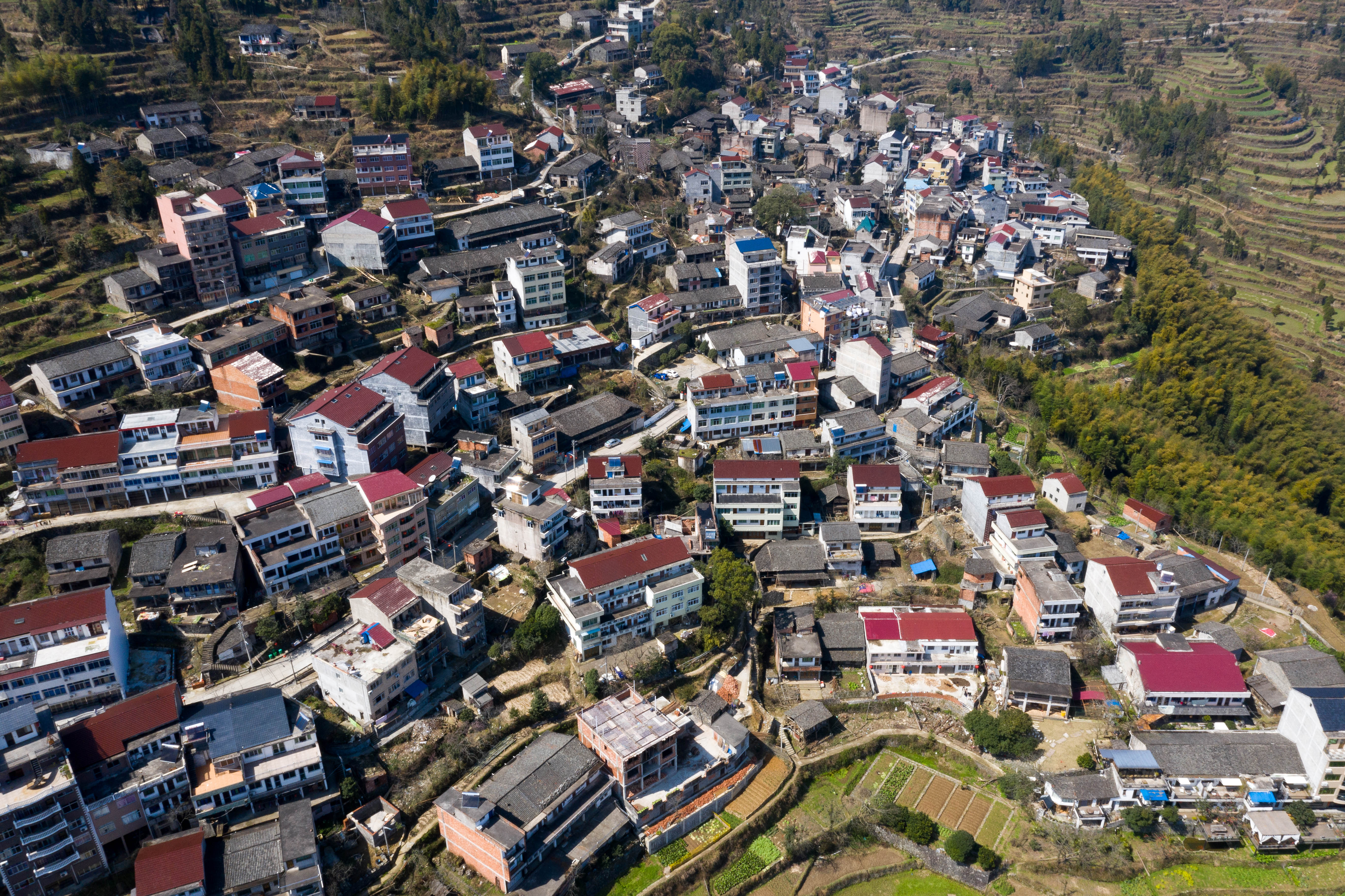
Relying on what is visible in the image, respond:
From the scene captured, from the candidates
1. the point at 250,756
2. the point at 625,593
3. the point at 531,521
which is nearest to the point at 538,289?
the point at 531,521

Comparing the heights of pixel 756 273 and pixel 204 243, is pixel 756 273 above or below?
below

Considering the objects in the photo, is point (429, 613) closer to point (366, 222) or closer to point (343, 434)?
point (343, 434)

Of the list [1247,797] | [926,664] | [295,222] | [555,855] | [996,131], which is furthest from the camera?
[996,131]

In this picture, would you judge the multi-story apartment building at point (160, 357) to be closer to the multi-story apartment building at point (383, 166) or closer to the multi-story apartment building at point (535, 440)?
the multi-story apartment building at point (535, 440)

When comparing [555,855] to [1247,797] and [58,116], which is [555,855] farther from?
[58,116]

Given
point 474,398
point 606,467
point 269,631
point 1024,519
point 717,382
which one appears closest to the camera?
point 269,631

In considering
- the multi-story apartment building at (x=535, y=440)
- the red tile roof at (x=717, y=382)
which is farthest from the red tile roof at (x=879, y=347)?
the multi-story apartment building at (x=535, y=440)

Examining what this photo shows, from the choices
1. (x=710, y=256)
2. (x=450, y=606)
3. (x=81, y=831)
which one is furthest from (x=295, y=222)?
(x=81, y=831)
